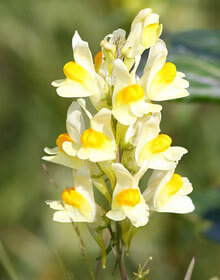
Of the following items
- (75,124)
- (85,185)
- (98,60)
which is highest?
(98,60)

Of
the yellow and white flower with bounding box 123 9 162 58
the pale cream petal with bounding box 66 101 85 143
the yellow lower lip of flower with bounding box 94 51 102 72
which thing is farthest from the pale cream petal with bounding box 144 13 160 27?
the pale cream petal with bounding box 66 101 85 143

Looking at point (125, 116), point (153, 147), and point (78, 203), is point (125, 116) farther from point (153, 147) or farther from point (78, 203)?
point (78, 203)

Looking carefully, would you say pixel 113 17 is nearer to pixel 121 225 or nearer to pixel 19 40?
pixel 19 40

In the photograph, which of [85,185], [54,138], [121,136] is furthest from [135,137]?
[54,138]

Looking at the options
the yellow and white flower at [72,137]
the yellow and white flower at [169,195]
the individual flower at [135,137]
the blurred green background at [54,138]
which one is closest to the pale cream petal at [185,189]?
the yellow and white flower at [169,195]

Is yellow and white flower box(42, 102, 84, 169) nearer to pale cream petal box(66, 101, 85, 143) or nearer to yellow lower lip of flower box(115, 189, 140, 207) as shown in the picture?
pale cream petal box(66, 101, 85, 143)

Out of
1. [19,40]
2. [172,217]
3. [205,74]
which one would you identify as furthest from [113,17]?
[205,74]

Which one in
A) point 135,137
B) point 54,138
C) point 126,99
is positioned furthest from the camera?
point 54,138
